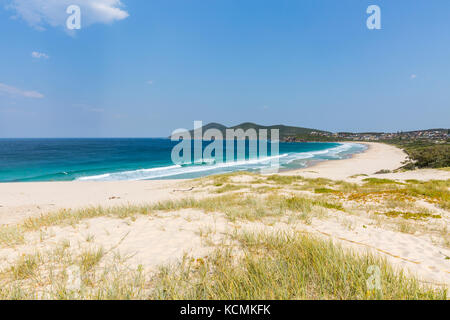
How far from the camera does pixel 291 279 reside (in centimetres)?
277

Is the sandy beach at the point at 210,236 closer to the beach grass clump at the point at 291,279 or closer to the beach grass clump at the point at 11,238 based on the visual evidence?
the beach grass clump at the point at 11,238

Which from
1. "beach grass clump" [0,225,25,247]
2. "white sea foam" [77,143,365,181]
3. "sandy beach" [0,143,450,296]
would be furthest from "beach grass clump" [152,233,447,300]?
"white sea foam" [77,143,365,181]

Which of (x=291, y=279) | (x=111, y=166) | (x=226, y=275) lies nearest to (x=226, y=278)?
(x=226, y=275)

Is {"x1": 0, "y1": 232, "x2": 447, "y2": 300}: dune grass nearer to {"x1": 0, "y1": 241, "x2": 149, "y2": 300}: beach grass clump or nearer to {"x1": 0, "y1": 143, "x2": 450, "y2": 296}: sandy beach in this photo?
{"x1": 0, "y1": 241, "x2": 149, "y2": 300}: beach grass clump

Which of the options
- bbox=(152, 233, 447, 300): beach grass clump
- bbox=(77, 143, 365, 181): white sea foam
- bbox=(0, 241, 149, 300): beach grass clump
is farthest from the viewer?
bbox=(77, 143, 365, 181): white sea foam

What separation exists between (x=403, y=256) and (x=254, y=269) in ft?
12.1

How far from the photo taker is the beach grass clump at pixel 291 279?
2533 mm

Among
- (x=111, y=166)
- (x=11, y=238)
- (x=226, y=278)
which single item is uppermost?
(x=226, y=278)

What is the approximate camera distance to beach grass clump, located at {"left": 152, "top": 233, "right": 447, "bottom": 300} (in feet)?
8.31

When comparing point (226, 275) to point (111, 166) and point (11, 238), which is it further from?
point (111, 166)

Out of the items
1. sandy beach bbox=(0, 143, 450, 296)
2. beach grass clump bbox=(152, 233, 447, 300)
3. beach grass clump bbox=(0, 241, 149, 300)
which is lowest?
sandy beach bbox=(0, 143, 450, 296)
